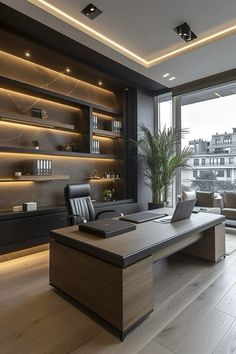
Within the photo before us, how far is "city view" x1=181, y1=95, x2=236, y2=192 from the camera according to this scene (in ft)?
15.7

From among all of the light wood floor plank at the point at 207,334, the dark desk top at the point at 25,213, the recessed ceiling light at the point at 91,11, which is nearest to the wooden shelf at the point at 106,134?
the dark desk top at the point at 25,213

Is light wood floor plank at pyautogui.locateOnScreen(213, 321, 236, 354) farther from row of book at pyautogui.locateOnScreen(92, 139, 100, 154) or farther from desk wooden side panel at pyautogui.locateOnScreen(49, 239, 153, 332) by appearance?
row of book at pyautogui.locateOnScreen(92, 139, 100, 154)

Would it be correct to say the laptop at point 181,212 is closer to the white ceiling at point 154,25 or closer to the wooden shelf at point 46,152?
the wooden shelf at point 46,152

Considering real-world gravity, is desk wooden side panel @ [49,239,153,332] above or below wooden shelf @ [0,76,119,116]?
below

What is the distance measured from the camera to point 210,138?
5086mm

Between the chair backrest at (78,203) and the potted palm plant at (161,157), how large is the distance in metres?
1.89

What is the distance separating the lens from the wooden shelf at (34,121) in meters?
3.16

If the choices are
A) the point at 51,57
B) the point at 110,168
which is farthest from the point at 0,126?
the point at 110,168

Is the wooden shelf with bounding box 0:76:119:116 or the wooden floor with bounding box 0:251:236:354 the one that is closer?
the wooden floor with bounding box 0:251:236:354

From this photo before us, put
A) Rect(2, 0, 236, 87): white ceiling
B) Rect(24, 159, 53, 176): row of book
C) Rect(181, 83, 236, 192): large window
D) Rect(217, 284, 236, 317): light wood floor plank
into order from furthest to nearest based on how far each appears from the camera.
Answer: Rect(181, 83, 236, 192): large window < Rect(24, 159, 53, 176): row of book < Rect(2, 0, 236, 87): white ceiling < Rect(217, 284, 236, 317): light wood floor plank

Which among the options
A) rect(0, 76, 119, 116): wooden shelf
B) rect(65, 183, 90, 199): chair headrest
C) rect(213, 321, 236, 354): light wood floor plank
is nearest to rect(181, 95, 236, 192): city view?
rect(0, 76, 119, 116): wooden shelf

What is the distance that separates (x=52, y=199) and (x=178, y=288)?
8.31ft

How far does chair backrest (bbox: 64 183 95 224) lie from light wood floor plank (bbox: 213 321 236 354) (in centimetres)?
188

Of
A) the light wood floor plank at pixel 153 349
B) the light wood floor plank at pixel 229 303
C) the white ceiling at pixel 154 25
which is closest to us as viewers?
the light wood floor plank at pixel 153 349
